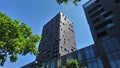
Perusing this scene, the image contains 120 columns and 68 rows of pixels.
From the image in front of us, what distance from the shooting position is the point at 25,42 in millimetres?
13125

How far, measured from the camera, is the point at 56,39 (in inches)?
2916

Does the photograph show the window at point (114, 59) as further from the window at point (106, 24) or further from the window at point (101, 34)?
the window at point (106, 24)

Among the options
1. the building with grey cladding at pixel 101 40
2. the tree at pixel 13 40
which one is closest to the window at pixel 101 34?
the building with grey cladding at pixel 101 40

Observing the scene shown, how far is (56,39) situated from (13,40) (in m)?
61.9

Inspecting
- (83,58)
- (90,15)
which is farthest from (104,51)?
(90,15)

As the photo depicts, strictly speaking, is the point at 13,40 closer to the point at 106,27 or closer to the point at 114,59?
the point at 114,59

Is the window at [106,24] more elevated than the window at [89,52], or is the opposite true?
the window at [106,24]

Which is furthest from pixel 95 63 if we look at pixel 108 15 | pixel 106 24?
pixel 108 15

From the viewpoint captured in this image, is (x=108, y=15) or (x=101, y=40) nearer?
(x=101, y=40)

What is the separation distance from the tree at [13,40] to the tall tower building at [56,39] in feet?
165

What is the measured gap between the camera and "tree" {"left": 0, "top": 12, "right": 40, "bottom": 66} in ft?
40.1

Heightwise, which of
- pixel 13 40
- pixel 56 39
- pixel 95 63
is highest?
pixel 56 39

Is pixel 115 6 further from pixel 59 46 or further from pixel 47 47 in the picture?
pixel 47 47

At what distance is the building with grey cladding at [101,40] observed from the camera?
38.7 metres
